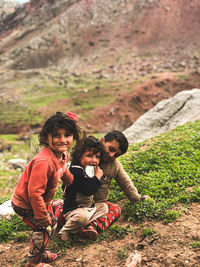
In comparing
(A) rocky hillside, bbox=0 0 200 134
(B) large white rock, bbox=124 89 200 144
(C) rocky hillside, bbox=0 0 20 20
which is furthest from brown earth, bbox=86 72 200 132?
(C) rocky hillside, bbox=0 0 20 20

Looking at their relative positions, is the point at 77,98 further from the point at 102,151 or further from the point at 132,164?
the point at 102,151

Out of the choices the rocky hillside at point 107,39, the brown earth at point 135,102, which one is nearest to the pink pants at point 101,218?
the brown earth at point 135,102

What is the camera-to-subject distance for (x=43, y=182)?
265 cm

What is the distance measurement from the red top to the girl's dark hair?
19 centimetres

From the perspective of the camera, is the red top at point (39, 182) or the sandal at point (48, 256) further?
the sandal at point (48, 256)

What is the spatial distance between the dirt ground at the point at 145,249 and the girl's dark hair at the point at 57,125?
A: 1643 millimetres

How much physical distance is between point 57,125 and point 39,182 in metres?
0.72

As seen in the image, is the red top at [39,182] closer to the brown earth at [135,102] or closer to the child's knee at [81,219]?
the child's knee at [81,219]

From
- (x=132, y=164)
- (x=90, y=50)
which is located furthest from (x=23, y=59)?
(x=132, y=164)

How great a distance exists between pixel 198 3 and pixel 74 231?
171ft

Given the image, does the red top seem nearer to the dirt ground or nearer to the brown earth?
the dirt ground

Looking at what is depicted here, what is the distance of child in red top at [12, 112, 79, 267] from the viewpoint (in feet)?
8.65

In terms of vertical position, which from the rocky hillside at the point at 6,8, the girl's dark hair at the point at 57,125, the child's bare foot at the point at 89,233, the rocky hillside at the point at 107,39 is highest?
the rocky hillside at the point at 6,8

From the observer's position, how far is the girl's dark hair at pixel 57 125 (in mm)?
2846
